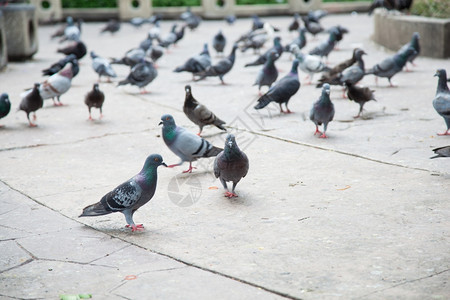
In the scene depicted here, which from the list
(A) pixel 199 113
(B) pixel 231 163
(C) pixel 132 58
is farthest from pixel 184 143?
(C) pixel 132 58

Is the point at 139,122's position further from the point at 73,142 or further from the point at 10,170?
the point at 10,170

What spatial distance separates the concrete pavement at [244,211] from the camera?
4.14m

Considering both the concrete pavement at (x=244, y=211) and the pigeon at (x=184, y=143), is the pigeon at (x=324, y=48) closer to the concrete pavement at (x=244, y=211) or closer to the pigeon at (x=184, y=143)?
the concrete pavement at (x=244, y=211)

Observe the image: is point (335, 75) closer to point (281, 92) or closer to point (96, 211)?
point (281, 92)

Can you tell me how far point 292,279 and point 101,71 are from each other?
9.40 meters

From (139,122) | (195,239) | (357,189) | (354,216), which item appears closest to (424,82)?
(139,122)

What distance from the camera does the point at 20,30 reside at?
15.7m

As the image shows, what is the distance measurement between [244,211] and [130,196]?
105 cm

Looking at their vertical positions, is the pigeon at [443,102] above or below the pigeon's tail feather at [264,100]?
above

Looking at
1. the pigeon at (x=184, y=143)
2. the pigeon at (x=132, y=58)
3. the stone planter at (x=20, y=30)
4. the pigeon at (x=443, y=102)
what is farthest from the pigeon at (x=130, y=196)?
the stone planter at (x=20, y=30)

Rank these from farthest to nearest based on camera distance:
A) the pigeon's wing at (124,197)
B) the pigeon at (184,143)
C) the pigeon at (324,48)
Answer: the pigeon at (324,48) → the pigeon at (184,143) → the pigeon's wing at (124,197)

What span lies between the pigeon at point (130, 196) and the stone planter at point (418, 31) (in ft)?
34.3

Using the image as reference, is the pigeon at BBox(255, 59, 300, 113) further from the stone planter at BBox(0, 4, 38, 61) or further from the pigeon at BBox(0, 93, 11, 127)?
the stone planter at BBox(0, 4, 38, 61)

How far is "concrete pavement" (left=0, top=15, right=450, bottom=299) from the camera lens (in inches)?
163
